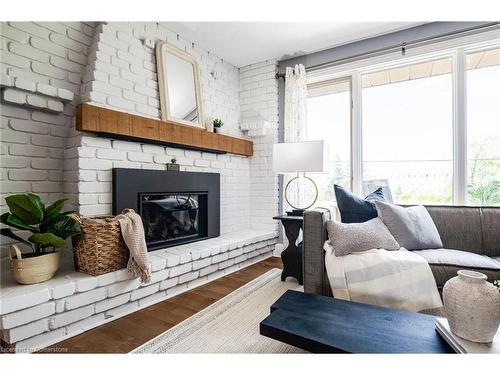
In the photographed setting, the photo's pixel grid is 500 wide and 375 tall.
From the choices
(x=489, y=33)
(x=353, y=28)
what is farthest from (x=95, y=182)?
(x=489, y=33)

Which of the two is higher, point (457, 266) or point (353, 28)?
point (353, 28)

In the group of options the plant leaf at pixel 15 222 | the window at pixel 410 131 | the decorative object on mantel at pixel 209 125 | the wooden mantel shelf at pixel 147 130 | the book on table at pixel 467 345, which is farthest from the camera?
the decorative object on mantel at pixel 209 125

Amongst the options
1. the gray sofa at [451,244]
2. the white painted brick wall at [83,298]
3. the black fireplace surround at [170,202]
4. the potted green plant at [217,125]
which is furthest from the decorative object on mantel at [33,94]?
the gray sofa at [451,244]

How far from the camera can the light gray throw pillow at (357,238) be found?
6.05 ft

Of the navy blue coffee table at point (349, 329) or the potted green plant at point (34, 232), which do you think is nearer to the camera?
the navy blue coffee table at point (349, 329)

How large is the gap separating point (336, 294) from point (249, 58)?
115 inches

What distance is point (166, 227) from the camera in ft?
8.64

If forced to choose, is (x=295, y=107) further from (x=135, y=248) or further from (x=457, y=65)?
(x=135, y=248)

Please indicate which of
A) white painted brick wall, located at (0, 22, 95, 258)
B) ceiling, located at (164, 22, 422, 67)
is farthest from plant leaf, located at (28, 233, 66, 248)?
ceiling, located at (164, 22, 422, 67)

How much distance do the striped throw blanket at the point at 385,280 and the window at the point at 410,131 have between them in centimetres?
125

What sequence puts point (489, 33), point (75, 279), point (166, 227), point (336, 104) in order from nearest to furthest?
point (75, 279), point (489, 33), point (166, 227), point (336, 104)

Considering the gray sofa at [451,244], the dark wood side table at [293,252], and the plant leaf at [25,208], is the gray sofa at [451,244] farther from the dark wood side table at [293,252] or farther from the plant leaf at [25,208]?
the plant leaf at [25,208]
